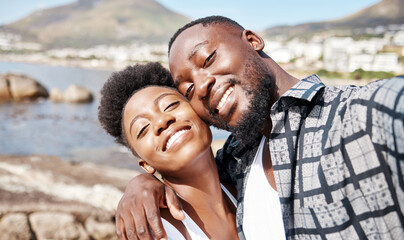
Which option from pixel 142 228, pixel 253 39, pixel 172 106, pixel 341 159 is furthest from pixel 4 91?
pixel 341 159

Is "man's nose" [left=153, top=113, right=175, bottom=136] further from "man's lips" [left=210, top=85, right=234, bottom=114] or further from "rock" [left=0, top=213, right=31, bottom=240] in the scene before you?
"rock" [left=0, top=213, right=31, bottom=240]

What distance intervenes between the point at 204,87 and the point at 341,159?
2.85 feet

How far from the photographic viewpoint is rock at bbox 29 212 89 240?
435 cm

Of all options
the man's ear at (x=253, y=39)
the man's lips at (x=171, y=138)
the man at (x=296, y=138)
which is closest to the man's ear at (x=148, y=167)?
the man at (x=296, y=138)

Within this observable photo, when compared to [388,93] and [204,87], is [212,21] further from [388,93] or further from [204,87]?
[388,93]

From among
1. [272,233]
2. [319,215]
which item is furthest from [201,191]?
[319,215]

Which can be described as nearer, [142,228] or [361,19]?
[142,228]

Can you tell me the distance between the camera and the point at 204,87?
2.02 meters

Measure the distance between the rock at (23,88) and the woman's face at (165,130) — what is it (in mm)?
24128

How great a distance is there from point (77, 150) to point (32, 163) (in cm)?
433

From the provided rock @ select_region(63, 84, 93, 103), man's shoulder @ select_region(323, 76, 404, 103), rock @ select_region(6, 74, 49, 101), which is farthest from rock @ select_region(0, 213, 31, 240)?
rock @ select_region(6, 74, 49, 101)

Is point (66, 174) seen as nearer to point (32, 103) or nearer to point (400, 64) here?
point (32, 103)

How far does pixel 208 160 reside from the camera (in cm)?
216

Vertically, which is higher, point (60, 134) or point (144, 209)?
point (144, 209)
